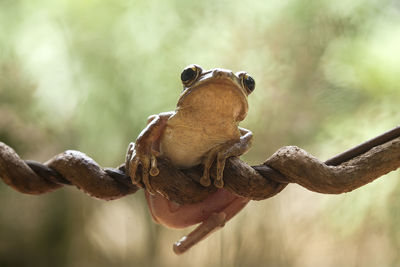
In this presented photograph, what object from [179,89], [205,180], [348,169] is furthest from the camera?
[179,89]

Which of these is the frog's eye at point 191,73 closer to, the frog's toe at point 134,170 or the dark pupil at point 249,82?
the dark pupil at point 249,82

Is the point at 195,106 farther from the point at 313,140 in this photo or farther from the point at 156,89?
the point at 156,89

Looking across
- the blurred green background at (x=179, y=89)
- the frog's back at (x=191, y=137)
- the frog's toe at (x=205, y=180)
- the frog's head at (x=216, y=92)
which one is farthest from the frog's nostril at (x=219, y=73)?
the blurred green background at (x=179, y=89)

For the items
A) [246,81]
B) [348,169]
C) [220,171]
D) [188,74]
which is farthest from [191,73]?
[348,169]

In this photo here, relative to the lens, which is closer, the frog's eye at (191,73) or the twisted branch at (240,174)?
the twisted branch at (240,174)

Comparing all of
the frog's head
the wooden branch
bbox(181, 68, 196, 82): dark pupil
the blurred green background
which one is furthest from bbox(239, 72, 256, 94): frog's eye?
the blurred green background

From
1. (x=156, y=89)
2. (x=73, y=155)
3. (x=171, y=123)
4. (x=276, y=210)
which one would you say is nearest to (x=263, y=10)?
(x=156, y=89)

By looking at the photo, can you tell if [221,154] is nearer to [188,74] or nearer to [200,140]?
[200,140]
